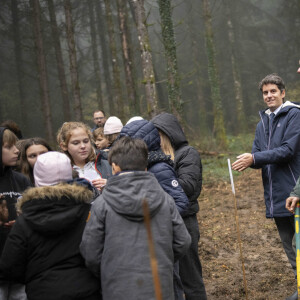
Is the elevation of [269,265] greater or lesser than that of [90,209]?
lesser

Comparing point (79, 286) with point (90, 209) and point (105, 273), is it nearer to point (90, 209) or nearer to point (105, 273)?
point (105, 273)

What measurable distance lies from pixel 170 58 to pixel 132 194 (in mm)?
9426

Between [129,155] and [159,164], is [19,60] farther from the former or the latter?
[129,155]

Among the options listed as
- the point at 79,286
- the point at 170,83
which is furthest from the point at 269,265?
the point at 170,83

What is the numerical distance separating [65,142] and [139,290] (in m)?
1.93

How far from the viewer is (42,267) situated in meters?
2.41

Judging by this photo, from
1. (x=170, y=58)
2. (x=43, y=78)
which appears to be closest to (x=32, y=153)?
(x=170, y=58)

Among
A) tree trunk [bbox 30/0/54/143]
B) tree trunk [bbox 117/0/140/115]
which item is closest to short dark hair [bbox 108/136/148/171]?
tree trunk [bbox 117/0/140/115]

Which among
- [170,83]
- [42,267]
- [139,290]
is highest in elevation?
[170,83]

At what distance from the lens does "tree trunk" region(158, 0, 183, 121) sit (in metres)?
11.0

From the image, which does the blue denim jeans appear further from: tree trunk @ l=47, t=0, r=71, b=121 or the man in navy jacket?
tree trunk @ l=47, t=0, r=71, b=121

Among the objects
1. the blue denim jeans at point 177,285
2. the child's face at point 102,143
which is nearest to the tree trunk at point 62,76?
the child's face at point 102,143

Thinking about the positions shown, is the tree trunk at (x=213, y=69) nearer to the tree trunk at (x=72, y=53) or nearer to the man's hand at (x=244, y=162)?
the tree trunk at (x=72, y=53)

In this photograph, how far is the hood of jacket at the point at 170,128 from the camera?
3698 mm
